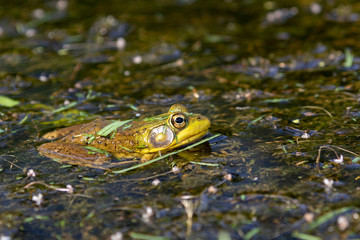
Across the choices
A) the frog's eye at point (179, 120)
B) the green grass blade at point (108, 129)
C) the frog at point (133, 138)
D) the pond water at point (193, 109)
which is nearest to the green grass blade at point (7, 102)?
the pond water at point (193, 109)

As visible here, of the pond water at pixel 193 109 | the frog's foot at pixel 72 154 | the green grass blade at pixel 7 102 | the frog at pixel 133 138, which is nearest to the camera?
the pond water at pixel 193 109

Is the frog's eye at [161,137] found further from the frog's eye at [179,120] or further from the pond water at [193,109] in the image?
the pond water at [193,109]

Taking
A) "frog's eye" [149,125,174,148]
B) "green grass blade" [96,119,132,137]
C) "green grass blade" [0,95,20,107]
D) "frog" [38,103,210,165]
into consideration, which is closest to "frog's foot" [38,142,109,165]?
"frog" [38,103,210,165]

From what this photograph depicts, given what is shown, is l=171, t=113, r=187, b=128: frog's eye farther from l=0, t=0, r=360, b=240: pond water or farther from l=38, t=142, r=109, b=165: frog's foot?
l=38, t=142, r=109, b=165: frog's foot

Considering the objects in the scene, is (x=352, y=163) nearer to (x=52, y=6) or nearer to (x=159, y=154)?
(x=159, y=154)

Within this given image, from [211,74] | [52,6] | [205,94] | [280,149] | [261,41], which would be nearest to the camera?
[280,149]

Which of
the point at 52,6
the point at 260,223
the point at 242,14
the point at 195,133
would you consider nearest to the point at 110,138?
the point at 195,133
